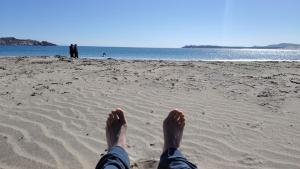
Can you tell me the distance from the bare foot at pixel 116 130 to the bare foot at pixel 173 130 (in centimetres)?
36

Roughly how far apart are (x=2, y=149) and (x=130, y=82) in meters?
3.57

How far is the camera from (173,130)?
3160 millimetres

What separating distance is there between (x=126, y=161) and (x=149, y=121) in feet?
5.47

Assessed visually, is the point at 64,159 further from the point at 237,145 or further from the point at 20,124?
the point at 237,145

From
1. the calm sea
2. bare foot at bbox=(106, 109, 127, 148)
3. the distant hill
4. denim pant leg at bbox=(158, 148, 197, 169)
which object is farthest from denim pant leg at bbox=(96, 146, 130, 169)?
the distant hill

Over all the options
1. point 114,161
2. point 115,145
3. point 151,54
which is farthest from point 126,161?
point 151,54

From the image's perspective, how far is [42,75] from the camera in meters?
7.70

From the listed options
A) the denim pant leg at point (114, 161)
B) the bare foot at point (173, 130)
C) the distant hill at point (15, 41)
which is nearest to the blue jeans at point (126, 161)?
the denim pant leg at point (114, 161)

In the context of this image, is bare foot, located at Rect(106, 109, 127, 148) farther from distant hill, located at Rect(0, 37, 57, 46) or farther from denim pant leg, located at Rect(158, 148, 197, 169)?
distant hill, located at Rect(0, 37, 57, 46)

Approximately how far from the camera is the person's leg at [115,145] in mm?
2166

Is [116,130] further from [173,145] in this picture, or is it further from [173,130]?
[173,145]

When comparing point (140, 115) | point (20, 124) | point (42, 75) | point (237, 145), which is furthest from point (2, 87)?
point (237, 145)

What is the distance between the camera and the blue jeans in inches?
84.8

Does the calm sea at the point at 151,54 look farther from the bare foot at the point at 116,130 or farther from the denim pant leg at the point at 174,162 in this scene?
the denim pant leg at the point at 174,162
